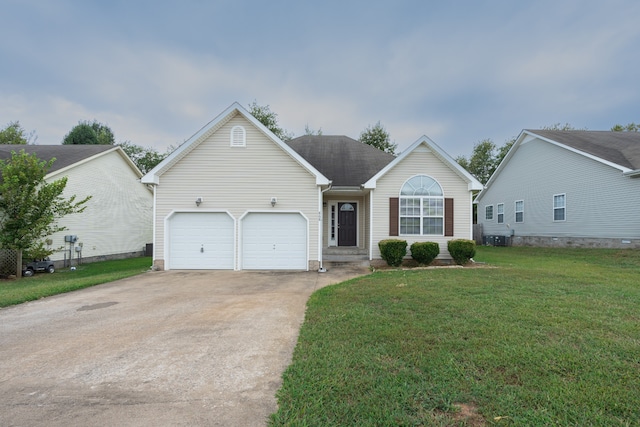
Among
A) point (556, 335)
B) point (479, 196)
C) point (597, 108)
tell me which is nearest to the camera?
point (556, 335)

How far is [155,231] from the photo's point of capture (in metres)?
10.5

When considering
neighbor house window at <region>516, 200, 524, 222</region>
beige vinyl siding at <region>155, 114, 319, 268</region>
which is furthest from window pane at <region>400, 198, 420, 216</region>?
neighbor house window at <region>516, 200, 524, 222</region>

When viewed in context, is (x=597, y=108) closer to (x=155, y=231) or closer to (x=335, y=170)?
(x=335, y=170)

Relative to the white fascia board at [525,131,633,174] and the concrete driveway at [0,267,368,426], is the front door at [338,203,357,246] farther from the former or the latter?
the white fascia board at [525,131,633,174]

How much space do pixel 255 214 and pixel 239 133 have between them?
2965 mm

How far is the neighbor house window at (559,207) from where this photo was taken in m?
16.2

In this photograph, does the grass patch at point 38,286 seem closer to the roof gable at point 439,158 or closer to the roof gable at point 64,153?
the roof gable at point 64,153

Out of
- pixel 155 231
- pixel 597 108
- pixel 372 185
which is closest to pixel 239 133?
pixel 155 231

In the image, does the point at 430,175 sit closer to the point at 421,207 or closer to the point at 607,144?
the point at 421,207

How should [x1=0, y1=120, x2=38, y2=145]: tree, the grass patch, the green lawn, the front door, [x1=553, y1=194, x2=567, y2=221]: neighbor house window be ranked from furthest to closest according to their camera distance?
[x1=0, y1=120, x2=38, y2=145]: tree < [x1=553, y1=194, x2=567, y2=221]: neighbor house window < the front door < the grass patch < the green lawn

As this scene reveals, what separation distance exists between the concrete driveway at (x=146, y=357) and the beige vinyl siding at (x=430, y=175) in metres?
5.83

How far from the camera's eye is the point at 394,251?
35.2 feet

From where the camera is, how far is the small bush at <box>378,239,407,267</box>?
1075 centimetres

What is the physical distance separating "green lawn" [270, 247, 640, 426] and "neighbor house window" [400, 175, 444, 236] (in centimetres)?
563
